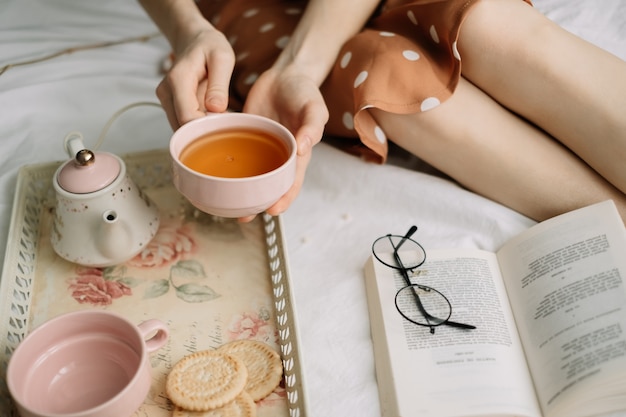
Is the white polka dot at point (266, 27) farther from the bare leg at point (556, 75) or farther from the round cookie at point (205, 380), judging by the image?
the round cookie at point (205, 380)

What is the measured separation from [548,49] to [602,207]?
8.9 inches

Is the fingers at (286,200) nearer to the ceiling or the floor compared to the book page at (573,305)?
nearer to the ceiling

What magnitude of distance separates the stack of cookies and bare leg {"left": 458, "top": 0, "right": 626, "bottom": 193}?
51cm

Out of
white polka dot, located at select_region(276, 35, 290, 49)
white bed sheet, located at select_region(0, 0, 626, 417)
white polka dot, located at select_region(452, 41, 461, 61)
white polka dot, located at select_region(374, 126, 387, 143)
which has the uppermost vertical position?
white polka dot, located at select_region(452, 41, 461, 61)

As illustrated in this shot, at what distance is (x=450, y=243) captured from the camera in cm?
87

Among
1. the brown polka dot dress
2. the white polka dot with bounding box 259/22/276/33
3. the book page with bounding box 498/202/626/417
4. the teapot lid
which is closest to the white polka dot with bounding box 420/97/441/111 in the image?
the brown polka dot dress

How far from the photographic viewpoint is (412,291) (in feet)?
2.57

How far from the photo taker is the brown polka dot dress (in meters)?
0.87

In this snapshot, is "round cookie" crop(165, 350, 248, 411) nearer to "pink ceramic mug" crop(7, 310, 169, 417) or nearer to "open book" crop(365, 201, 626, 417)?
"pink ceramic mug" crop(7, 310, 169, 417)

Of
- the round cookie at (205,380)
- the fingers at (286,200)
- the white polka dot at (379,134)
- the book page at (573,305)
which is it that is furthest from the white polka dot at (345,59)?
the round cookie at (205,380)

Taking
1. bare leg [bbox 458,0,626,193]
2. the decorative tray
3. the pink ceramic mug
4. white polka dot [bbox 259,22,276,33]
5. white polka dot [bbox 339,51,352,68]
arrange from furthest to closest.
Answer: white polka dot [bbox 259,22,276,33], white polka dot [bbox 339,51,352,68], bare leg [bbox 458,0,626,193], the decorative tray, the pink ceramic mug

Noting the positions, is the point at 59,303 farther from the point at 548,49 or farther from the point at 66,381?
the point at 548,49

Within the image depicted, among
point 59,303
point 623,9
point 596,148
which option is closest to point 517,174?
point 596,148

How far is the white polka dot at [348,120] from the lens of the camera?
936mm
